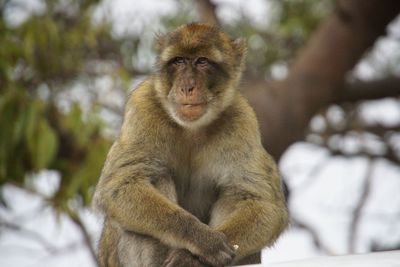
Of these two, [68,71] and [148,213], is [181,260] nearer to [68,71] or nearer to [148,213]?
[148,213]

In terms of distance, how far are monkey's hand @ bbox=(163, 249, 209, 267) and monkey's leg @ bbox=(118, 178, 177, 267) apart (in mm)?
170

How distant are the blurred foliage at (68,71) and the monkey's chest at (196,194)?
250 cm

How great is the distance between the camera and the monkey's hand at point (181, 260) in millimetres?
4719

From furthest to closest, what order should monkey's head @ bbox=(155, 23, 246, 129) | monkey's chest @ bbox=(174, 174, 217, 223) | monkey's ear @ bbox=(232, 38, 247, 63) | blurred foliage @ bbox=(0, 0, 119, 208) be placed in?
1. blurred foliage @ bbox=(0, 0, 119, 208)
2. monkey's ear @ bbox=(232, 38, 247, 63)
3. monkey's chest @ bbox=(174, 174, 217, 223)
4. monkey's head @ bbox=(155, 23, 246, 129)

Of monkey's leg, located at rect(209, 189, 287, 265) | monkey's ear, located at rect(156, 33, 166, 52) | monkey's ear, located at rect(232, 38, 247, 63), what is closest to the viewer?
monkey's leg, located at rect(209, 189, 287, 265)

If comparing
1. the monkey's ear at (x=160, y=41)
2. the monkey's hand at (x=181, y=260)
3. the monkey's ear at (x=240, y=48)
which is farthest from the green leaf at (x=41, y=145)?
the monkey's hand at (x=181, y=260)

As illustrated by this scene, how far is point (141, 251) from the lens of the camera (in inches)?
199

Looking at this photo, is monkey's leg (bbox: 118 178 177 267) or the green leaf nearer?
monkey's leg (bbox: 118 178 177 267)

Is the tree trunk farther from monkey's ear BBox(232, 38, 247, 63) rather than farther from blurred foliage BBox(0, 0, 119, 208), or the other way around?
monkey's ear BBox(232, 38, 247, 63)

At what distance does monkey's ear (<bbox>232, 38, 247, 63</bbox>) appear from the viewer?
5848 mm

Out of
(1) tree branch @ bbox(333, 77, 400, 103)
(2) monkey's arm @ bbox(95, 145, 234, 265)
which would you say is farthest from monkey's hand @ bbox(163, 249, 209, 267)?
(1) tree branch @ bbox(333, 77, 400, 103)

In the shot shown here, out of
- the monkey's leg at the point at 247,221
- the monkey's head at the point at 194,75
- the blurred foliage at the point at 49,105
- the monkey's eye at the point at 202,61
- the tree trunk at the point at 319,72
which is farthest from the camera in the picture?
the tree trunk at the point at 319,72

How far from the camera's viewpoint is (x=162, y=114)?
5.46 meters

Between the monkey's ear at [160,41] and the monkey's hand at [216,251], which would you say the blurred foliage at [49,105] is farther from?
the monkey's hand at [216,251]
